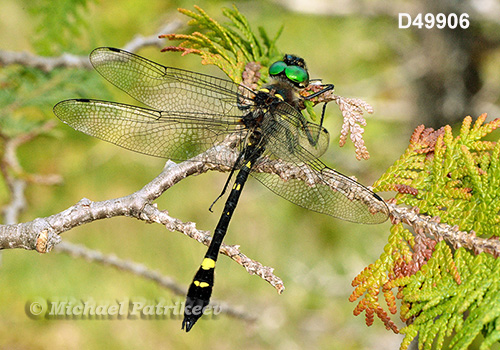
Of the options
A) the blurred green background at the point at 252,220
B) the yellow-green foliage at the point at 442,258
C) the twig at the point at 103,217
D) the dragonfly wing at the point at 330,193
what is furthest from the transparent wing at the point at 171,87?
the blurred green background at the point at 252,220

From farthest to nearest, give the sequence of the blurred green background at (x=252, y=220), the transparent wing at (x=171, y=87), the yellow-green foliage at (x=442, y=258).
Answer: the blurred green background at (x=252, y=220) → the transparent wing at (x=171, y=87) → the yellow-green foliage at (x=442, y=258)

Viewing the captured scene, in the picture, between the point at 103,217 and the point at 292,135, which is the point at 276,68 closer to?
the point at 292,135

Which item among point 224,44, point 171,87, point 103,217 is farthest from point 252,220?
point 103,217

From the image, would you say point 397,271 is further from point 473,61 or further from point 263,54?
point 473,61

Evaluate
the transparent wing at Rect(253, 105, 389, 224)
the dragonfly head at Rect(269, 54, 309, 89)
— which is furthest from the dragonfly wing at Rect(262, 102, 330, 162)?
the dragonfly head at Rect(269, 54, 309, 89)

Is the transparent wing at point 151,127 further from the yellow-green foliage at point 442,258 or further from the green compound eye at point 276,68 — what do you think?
the yellow-green foliage at point 442,258

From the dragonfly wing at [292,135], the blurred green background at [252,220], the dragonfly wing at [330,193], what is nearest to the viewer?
the dragonfly wing at [330,193]
